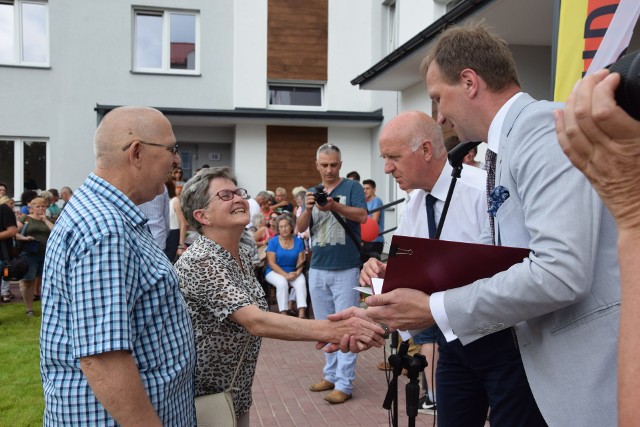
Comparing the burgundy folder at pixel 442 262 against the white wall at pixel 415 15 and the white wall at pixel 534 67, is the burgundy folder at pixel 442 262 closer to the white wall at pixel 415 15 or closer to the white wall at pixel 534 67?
the white wall at pixel 534 67

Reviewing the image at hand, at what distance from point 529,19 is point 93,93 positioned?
12.2 m

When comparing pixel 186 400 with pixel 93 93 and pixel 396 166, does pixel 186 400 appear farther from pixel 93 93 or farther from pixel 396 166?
pixel 93 93

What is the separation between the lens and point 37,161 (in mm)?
16125

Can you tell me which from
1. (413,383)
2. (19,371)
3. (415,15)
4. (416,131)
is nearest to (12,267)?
(19,371)

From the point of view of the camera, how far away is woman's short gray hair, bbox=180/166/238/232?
3.11 meters

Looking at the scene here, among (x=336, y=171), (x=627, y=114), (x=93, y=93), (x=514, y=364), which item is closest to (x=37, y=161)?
(x=93, y=93)

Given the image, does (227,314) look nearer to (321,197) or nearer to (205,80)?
(321,197)

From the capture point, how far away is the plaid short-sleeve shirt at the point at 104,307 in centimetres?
184

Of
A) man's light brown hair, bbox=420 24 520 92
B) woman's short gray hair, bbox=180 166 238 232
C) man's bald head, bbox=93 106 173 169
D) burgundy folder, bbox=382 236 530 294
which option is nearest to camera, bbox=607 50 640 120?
burgundy folder, bbox=382 236 530 294

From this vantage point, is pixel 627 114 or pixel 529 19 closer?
pixel 627 114

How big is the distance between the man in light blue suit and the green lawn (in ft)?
14.9

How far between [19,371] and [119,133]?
5.80 metres

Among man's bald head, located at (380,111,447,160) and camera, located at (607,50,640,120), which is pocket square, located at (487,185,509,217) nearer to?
camera, located at (607,50,640,120)

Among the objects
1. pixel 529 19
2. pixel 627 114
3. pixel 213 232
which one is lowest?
pixel 213 232
